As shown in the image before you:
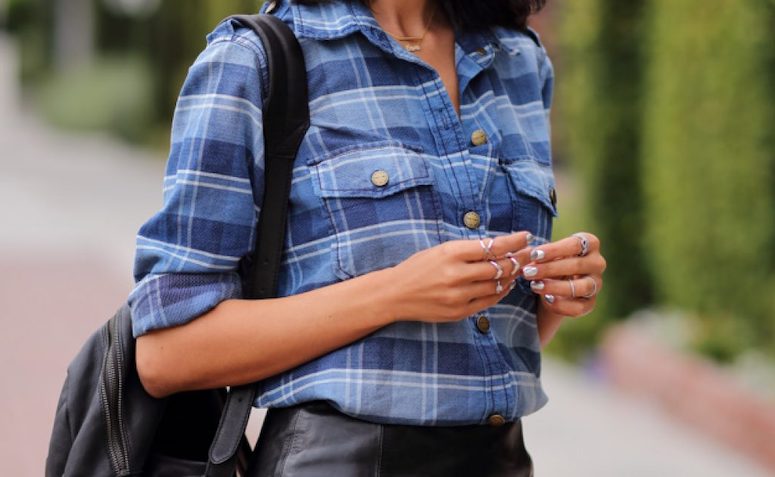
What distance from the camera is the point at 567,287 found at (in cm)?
182

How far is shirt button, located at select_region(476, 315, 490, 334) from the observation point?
1891mm

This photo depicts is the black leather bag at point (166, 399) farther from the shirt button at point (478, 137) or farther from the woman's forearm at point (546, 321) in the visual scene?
the woman's forearm at point (546, 321)

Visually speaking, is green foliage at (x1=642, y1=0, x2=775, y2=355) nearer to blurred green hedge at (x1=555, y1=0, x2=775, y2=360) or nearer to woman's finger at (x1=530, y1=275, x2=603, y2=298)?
blurred green hedge at (x1=555, y1=0, x2=775, y2=360)

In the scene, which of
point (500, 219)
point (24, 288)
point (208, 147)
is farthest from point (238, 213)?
point (24, 288)

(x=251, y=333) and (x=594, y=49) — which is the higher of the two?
(x=251, y=333)

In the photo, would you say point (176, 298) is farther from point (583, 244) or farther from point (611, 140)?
point (611, 140)

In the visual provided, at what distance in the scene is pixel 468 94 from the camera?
6.67ft

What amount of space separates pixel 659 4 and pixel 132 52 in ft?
62.3

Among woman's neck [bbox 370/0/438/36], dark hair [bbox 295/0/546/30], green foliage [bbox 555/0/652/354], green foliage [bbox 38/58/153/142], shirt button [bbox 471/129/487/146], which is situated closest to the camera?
shirt button [bbox 471/129/487/146]

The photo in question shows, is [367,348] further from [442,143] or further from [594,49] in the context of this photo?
[594,49]

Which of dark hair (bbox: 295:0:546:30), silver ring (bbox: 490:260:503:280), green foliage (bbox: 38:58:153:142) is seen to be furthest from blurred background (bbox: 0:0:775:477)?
green foliage (bbox: 38:58:153:142)

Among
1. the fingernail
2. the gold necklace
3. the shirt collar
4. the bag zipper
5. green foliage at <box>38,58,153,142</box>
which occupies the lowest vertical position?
green foliage at <box>38,58,153,142</box>

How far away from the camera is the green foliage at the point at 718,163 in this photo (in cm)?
559

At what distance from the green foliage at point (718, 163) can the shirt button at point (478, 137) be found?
386 centimetres
